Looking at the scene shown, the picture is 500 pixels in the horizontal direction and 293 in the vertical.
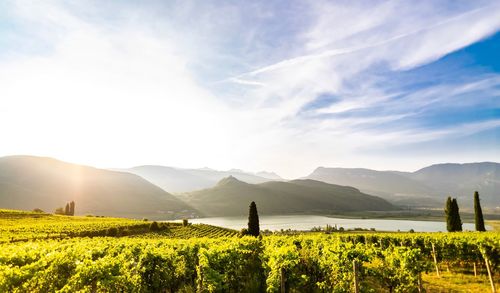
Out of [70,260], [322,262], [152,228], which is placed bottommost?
[152,228]

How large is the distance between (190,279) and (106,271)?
21.9 ft

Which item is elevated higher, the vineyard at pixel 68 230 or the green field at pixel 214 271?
the green field at pixel 214 271

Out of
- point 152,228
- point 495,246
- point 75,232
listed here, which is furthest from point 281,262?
point 152,228

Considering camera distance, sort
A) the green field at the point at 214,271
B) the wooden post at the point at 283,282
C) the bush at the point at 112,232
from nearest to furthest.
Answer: the green field at the point at 214,271 → the wooden post at the point at 283,282 → the bush at the point at 112,232

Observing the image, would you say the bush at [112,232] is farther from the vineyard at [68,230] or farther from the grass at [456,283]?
the grass at [456,283]

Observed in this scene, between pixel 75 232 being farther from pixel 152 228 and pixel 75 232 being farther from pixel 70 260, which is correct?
pixel 70 260

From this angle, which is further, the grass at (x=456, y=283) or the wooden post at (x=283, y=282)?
the grass at (x=456, y=283)

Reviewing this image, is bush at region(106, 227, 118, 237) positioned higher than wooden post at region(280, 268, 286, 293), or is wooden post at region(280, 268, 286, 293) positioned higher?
wooden post at region(280, 268, 286, 293)

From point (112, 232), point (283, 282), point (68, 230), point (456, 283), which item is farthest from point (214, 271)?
point (112, 232)

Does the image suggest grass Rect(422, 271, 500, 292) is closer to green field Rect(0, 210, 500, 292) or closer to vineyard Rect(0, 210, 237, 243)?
green field Rect(0, 210, 500, 292)

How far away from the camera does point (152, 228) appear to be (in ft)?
213

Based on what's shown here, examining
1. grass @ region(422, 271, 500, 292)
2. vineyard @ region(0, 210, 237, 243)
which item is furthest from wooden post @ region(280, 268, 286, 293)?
vineyard @ region(0, 210, 237, 243)

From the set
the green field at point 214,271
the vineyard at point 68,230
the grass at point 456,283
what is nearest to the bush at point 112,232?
the vineyard at point 68,230

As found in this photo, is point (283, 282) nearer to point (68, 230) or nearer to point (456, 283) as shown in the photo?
point (456, 283)
